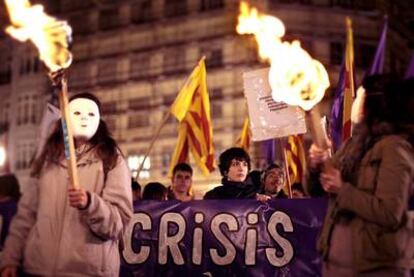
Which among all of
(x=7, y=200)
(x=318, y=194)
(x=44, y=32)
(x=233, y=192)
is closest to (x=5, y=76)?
(x=7, y=200)

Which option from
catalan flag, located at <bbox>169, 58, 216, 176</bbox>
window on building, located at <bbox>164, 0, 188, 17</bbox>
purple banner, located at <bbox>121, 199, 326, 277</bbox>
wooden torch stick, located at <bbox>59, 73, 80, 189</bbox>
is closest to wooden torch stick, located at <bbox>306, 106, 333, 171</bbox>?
wooden torch stick, located at <bbox>59, 73, 80, 189</bbox>

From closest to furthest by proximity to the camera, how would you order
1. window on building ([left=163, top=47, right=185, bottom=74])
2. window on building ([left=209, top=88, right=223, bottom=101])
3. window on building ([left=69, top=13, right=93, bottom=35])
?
window on building ([left=209, top=88, right=223, bottom=101]) < window on building ([left=163, top=47, right=185, bottom=74]) < window on building ([left=69, top=13, right=93, bottom=35])

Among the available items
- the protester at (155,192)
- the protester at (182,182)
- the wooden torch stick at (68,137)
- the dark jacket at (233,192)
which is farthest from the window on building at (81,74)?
the wooden torch stick at (68,137)

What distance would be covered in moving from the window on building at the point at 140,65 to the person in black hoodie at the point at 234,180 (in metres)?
33.8

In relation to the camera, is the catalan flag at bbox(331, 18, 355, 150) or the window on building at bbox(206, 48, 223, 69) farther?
the window on building at bbox(206, 48, 223, 69)

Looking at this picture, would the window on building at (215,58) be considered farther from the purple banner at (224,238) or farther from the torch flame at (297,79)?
the torch flame at (297,79)

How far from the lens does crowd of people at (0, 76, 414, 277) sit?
9.55 ft

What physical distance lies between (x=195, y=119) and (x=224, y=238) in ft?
15.5

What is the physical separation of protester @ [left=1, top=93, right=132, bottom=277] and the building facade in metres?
29.1

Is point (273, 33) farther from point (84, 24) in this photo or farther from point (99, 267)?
point (84, 24)

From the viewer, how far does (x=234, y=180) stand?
653 centimetres

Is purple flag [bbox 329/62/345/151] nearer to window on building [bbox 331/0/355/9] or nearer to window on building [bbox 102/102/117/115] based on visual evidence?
window on building [bbox 331/0/355/9]

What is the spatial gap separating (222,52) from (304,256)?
3146 cm

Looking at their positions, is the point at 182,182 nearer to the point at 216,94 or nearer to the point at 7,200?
the point at 7,200
